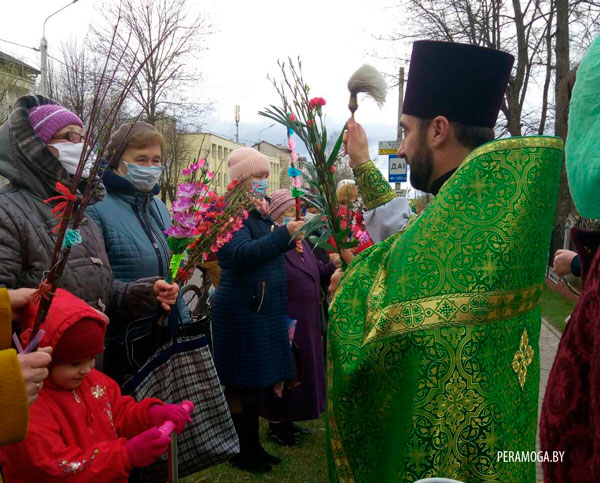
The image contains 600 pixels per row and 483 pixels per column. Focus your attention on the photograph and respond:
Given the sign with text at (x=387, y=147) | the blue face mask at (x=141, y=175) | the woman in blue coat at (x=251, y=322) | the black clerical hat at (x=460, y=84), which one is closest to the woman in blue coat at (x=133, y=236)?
the blue face mask at (x=141, y=175)

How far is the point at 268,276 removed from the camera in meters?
3.91

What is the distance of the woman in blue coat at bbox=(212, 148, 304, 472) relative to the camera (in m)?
3.74

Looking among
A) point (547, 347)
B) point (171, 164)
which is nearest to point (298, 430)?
point (547, 347)

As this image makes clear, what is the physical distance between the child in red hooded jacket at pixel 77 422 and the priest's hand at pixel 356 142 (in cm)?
122

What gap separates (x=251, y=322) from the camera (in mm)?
3824

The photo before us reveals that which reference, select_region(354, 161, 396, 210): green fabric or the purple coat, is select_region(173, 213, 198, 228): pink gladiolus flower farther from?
the purple coat

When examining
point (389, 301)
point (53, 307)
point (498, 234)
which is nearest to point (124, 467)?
point (53, 307)

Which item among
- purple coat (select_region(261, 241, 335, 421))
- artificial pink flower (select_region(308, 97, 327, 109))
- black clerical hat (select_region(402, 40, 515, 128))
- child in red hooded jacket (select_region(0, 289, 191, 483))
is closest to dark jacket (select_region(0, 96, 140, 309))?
child in red hooded jacket (select_region(0, 289, 191, 483))

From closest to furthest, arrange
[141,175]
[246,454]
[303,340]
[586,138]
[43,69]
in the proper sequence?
[586,138]
[141,175]
[246,454]
[303,340]
[43,69]

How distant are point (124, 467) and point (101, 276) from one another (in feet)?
2.86

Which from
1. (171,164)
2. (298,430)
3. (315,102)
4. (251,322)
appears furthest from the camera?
(171,164)

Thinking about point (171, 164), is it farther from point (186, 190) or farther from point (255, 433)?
point (186, 190)

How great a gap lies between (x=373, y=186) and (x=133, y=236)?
1331mm

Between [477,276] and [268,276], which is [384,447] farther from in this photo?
[268,276]
